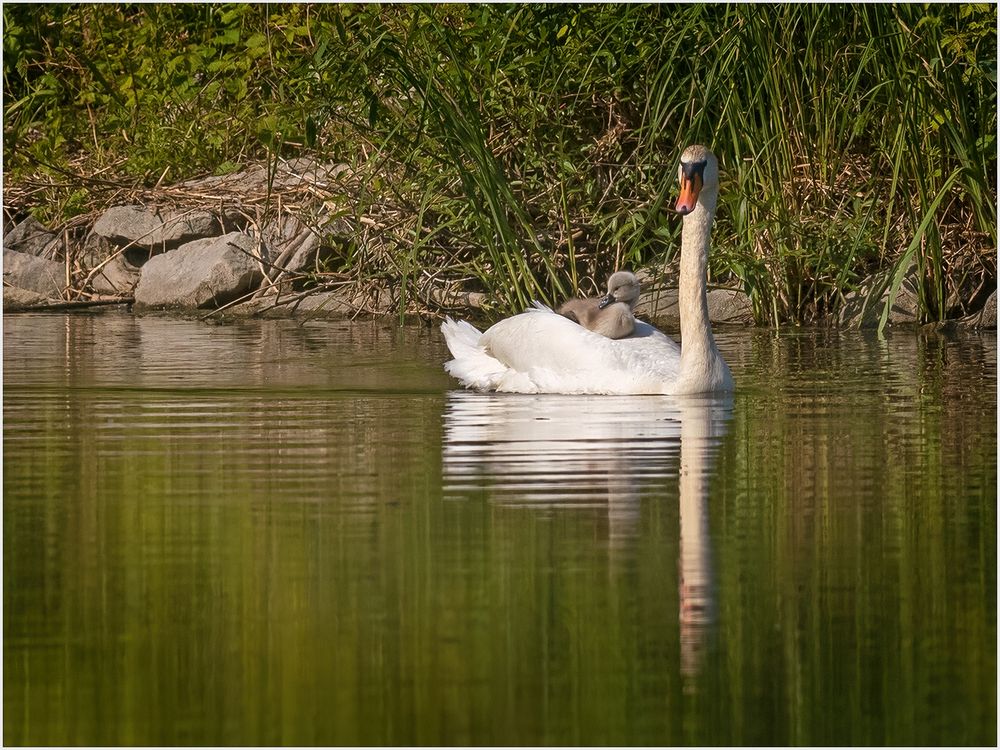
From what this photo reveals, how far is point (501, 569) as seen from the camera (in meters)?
5.52

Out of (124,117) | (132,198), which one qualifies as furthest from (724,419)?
(124,117)


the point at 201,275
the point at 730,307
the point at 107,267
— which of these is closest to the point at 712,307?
the point at 730,307

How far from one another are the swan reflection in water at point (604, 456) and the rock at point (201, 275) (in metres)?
5.93

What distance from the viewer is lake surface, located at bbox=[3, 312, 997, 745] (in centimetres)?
433

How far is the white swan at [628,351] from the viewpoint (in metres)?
9.55

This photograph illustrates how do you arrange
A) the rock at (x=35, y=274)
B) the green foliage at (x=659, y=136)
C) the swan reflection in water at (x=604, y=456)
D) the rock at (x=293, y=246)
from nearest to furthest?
the swan reflection in water at (x=604, y=456) → the green foliage at (x=659, y=136) → the rock at (x=293, y=246) → the rock at (x=35, y=274)

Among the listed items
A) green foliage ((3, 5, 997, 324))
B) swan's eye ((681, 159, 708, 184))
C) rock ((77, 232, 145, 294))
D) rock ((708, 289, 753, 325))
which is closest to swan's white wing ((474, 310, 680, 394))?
swan's eye ((681, 159, 708, 184))

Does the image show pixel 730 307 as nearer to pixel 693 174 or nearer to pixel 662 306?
pixel 662 306

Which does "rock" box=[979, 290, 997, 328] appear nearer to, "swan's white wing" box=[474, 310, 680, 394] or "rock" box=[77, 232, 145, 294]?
"swan's white wing" box=[474, 310, 680, 394]

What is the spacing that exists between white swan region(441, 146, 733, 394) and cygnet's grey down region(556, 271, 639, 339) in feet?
0.35

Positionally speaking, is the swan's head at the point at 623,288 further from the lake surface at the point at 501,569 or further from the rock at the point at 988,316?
the rock at the point at 988,316

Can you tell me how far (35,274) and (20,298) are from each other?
0.25m

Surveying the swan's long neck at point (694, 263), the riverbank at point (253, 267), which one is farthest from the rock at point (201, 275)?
the swan's long neck at point (694, 263)

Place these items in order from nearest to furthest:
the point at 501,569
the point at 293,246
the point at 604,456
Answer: the point at 501,569
the point at 604,456
the point at 293,246
